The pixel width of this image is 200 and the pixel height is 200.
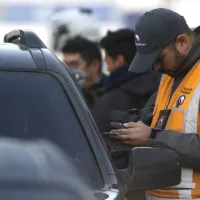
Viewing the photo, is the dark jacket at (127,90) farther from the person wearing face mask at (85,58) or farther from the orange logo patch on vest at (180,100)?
the person wearing face mask at (85,58)

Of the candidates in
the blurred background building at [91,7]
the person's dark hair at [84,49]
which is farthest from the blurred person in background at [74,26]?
the blurred background building at [91,7]

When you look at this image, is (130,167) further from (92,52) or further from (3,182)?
(92,52)

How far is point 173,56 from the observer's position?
15.9 feet

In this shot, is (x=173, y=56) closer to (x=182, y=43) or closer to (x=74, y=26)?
(x=182, y=43)

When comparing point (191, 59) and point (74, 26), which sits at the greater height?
point (191, 59)

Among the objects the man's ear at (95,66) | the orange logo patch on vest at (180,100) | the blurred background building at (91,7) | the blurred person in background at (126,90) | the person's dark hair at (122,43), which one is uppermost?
the orange logo patch on vest at (180,100)

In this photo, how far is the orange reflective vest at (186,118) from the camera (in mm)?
4594

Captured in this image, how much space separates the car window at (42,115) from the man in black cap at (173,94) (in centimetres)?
58

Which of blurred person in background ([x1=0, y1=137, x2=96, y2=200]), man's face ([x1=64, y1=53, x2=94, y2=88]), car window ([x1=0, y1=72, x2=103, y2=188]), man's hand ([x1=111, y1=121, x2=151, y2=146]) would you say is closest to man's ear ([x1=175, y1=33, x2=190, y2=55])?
man's hand ([x1=111, y1=121, x2=151, y2=146])

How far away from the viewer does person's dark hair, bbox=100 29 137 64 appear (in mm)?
7961

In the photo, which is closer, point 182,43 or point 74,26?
point 182,43

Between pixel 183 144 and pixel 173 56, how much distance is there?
21.5 inches

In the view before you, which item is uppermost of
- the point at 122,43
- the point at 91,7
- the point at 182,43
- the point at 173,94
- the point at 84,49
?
the point at 182,43

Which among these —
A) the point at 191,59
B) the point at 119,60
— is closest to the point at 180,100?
the point at 191,59
